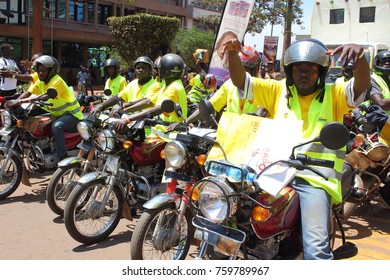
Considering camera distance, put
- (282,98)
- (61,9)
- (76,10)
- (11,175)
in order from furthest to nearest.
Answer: (76,10)
(61,9)
(11,175)
(282,98)

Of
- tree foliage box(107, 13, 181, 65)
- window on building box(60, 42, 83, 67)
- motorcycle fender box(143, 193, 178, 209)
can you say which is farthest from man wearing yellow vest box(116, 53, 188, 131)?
window on building box(60, 42, 83, 67)

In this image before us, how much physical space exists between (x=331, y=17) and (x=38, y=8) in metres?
9.96

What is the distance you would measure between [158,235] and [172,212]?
0.68 ft

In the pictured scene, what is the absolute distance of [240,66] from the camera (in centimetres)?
338

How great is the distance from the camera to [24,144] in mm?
5902

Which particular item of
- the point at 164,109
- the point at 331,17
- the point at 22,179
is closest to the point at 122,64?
the point at 331,17

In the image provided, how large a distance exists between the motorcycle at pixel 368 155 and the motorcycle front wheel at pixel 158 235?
7.24 ft

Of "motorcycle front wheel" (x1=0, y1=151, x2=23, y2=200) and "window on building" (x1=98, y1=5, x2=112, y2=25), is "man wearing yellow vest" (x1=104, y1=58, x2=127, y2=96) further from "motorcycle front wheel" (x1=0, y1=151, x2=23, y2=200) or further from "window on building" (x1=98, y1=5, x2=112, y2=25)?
"window on building" (x1=98, y1=5, x2=112, y2=25)

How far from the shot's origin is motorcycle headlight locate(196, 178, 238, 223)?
2.52m

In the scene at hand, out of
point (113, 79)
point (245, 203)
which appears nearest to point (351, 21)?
point (113, 79)

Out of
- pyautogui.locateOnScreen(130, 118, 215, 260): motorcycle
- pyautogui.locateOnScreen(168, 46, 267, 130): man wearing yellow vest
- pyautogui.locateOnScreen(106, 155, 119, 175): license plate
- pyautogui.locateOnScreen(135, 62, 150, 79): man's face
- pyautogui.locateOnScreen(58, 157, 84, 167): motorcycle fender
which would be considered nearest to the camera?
pyautogui.locateOnScreen(130, 118, 215, 260): motorcycle

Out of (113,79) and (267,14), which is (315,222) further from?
(267,14)

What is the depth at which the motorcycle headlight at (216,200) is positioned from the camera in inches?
99.2

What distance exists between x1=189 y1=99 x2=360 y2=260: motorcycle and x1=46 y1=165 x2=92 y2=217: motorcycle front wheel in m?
2.49
